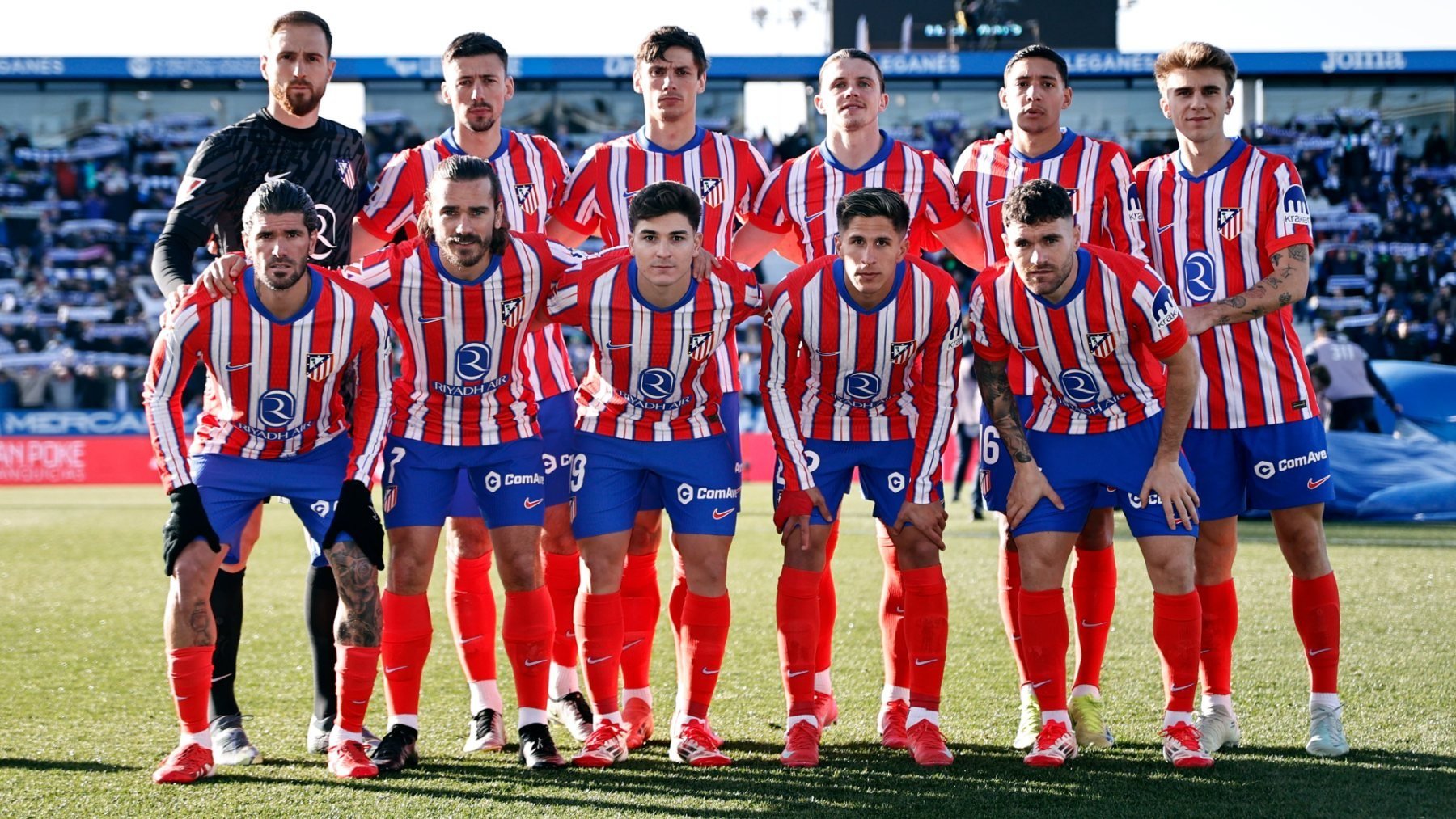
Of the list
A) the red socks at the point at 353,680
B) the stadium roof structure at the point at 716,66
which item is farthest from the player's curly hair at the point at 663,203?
the stadium roof structure at the point at 716,66

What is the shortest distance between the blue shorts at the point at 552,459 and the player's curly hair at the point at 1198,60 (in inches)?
85.2

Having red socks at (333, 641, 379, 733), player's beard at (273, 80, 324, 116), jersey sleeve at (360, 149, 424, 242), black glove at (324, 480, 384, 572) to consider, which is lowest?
red socks at (333, 641, 379, 733)

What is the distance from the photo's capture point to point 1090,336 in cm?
387

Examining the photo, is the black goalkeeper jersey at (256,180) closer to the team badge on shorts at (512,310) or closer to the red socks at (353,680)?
the team badge on shorts at (512,310)

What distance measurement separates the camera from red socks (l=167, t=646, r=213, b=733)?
3.70m

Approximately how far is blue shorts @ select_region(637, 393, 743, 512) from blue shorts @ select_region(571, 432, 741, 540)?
0.09 m

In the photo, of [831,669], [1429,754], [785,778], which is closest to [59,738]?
[785,778]

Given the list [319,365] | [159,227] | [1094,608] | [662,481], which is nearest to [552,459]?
[662,481]

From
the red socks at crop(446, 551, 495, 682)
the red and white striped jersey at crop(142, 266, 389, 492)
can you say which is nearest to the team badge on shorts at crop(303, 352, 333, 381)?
the red and white striped jersey at crop(142, 266, 389, 492)

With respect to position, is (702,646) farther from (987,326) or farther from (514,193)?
(514,193)

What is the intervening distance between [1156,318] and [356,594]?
240 centimetres

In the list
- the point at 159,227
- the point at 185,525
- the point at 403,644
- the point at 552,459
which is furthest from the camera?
the point at 159,227

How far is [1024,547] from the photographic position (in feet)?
12.9

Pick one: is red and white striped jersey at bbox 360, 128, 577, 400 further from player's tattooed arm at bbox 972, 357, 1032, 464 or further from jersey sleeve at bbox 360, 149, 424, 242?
player's tattooed arm at bbox 972, 357, 1032, 464
